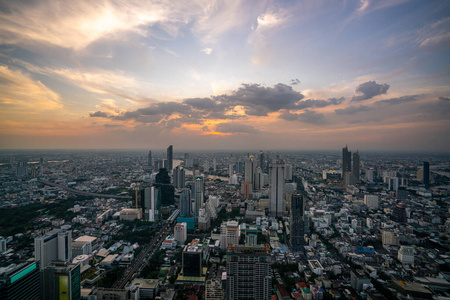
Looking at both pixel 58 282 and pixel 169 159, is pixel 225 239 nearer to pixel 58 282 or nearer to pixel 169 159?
pixel 58 282

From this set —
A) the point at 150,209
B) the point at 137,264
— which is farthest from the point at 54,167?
the point at 137,264

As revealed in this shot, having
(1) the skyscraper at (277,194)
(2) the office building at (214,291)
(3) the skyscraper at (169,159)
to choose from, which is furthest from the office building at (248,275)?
(3) the skyscraper at (169,159)

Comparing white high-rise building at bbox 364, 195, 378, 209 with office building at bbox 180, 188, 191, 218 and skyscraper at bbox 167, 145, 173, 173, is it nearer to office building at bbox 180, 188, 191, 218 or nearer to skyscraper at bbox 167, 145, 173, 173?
office building at bbox 180, 188, 191, 218

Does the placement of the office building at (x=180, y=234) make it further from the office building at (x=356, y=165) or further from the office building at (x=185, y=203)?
the office building at (x=356, y=165)

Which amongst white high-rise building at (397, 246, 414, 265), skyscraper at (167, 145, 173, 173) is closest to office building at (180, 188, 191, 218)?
white high-rise building at (397, 246, 414, 265)

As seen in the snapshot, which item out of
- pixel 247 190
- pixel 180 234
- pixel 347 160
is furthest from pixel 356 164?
pixel 180 234
